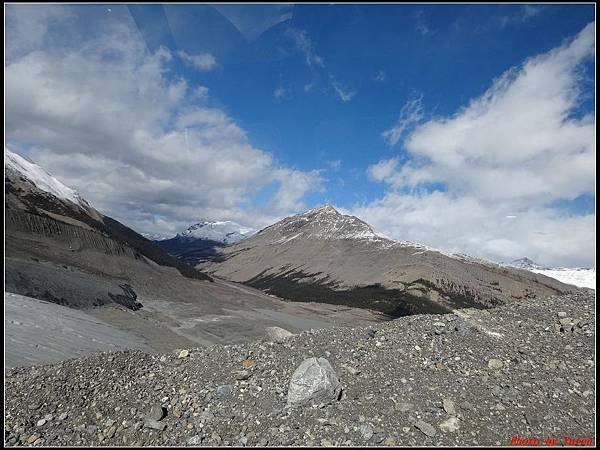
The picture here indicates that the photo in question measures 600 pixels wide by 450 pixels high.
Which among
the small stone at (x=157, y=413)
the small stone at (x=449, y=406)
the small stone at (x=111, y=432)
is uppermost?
the small stone at (x=449, y=406)

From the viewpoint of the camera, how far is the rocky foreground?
9.59 meters

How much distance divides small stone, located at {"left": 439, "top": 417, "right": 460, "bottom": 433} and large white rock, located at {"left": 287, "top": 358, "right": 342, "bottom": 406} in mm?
2851

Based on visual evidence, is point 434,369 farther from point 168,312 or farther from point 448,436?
point 168,312

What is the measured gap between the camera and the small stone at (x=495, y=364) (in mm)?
11914

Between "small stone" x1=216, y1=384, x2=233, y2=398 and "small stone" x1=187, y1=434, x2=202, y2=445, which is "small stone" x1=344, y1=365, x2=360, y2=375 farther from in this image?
"small stone" x1=187, y1=434, x2=202, y2=445

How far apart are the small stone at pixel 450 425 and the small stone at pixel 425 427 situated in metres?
0.29

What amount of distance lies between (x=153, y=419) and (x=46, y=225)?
388 ft

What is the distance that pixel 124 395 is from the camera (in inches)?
443

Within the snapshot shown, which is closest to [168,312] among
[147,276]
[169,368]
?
[147,276]

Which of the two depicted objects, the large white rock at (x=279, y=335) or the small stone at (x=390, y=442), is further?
the large white rock at (x=279, y=335)

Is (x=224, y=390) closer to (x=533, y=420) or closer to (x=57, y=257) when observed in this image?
(x=533, y=420)

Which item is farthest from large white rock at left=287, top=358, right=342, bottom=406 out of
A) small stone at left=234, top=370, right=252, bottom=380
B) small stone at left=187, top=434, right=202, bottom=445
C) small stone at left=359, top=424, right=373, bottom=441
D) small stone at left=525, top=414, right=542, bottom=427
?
small stone at left=525, top=414, right=542, bottom=427

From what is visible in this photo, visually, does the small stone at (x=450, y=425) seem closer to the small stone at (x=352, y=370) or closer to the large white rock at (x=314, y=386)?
the large white rock at (x=314, y=386)

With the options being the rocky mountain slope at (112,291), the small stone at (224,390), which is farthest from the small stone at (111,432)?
the rocky mountain slope at (112,291)
